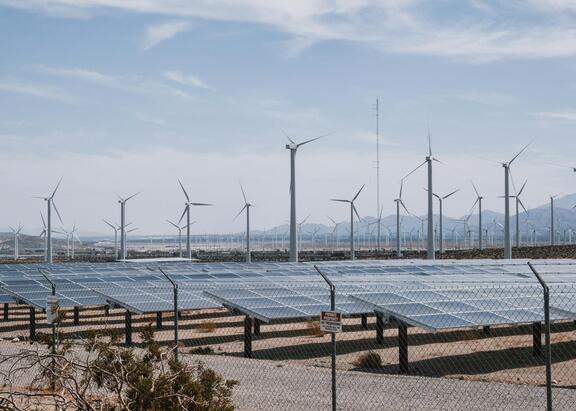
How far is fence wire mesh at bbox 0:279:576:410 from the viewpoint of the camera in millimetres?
10992

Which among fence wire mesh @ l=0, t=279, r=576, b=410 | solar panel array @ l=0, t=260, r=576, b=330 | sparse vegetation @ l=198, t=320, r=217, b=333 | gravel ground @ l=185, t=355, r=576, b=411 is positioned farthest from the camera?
sparse vegetation @ l=198, t=320, r=217, b=333

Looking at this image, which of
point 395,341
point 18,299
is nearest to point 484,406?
→ point 395,341

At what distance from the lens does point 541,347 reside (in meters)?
23.7

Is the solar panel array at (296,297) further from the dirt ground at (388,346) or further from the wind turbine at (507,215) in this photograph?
the wind turbine at (507,215)

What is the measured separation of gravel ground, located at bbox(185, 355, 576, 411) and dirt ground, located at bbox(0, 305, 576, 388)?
1.54 meters

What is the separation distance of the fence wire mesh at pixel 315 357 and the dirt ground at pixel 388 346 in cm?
4

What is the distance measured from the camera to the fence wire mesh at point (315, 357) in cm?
1099

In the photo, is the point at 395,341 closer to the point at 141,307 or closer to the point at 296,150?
the point at 141,307

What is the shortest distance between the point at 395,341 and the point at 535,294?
187 inches

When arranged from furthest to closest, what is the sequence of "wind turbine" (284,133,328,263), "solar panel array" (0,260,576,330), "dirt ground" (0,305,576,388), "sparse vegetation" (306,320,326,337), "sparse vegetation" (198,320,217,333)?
"wind turbine" (284,133,328,263), "sparse vegetation" (198,320,217,333), "sparse vegetation" (306,320,326,337), "solar panel array" (0,260,576,330), "dirt ground" (0,305,576,388)

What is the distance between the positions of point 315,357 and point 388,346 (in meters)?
3.11

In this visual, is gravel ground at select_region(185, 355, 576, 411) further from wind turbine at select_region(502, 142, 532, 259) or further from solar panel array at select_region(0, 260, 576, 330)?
wind turbine at select_region(502, 142, 532, 259)

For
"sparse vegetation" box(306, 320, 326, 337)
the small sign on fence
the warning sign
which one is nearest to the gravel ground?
the warning sign

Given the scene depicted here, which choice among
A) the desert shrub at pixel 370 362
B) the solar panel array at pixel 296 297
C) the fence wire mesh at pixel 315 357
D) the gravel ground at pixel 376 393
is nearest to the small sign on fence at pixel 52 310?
the fence wire mesh at pixel 315 357
